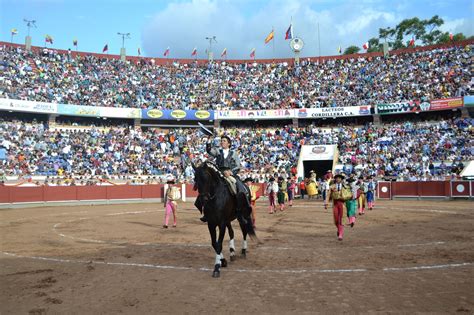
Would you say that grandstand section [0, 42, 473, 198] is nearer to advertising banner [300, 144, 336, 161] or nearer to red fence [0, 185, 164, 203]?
advertising banner [300, 144, 336, 161]

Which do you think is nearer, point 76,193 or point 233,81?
point 76,193

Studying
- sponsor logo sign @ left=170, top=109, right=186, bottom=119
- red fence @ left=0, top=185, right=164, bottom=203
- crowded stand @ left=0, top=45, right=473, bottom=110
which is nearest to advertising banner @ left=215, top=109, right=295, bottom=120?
crowded stand @ left=0, top=45, right=473, bottom=110

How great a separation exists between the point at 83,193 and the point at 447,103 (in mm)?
32559

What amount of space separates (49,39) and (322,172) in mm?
35346

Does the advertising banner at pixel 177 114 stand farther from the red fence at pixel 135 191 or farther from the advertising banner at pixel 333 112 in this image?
the red fence at pixel 135 191

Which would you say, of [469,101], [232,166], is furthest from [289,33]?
[232,166]

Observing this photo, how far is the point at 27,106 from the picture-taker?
38750 millimetres

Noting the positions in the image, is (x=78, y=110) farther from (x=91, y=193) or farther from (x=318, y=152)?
(x=318, y=152)

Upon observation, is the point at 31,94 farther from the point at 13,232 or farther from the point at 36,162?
the point at 13,232

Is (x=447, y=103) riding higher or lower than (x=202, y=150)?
higher

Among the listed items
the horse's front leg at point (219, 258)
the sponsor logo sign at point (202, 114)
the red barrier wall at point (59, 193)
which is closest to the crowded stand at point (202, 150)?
the red barrier wall at point (59, 193)

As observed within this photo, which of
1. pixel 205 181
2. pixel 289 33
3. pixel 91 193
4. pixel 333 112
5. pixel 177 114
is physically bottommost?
pixel 91 193

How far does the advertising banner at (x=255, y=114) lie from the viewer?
45.8 metres

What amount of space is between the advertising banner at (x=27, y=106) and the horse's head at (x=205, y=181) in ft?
118
